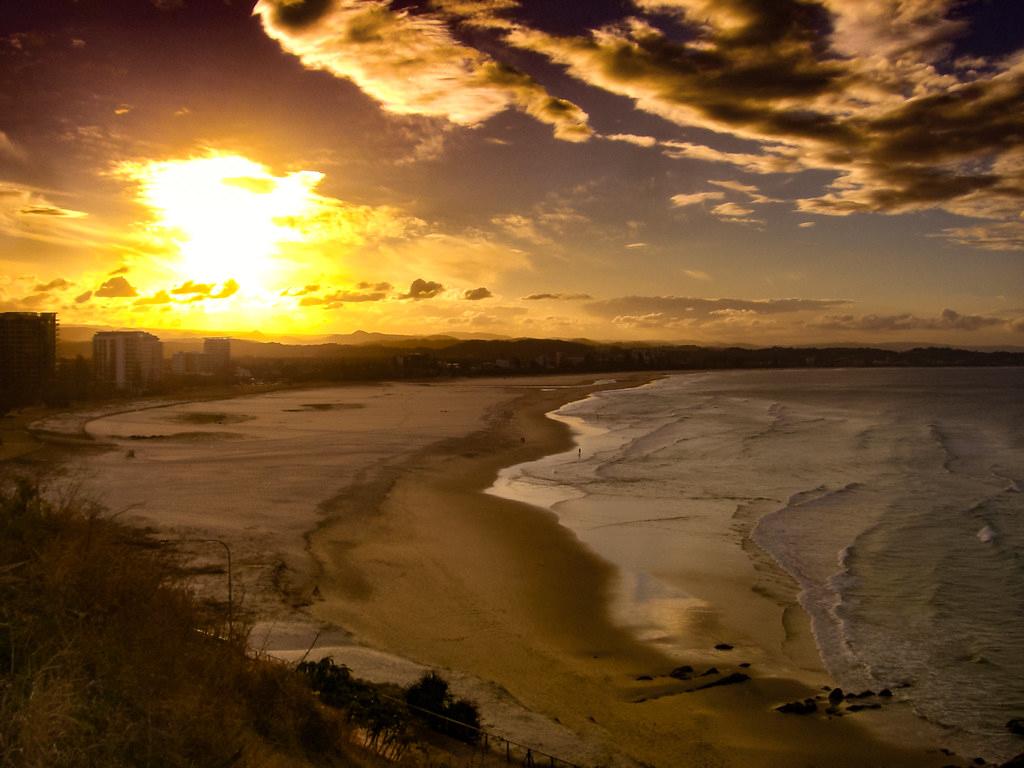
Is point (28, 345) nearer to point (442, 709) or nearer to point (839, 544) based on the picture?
point (839, 544)

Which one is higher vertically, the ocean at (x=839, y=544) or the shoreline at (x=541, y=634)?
the ocean at (x=839, y=544)

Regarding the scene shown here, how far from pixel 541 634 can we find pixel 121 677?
26.1ft

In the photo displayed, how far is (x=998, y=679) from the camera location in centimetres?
1099

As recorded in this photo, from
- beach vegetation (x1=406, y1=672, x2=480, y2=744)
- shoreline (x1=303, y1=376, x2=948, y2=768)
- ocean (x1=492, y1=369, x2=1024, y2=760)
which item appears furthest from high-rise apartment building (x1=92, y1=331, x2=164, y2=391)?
beach vegetation (x1=406, y1=672, x2=480, y2=744)

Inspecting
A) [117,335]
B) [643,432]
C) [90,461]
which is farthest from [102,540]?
[117,335]

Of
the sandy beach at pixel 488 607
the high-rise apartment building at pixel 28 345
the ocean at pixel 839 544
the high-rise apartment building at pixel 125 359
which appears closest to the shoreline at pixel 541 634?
the sandy beach at pixel 488 607

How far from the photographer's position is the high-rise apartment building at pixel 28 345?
7912 centimetres

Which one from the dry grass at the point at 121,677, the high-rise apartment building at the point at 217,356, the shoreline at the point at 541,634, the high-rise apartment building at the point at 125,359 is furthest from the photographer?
the high-rise apartment building at the point at 217,356

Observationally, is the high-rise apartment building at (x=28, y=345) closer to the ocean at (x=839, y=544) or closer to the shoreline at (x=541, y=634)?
the ocean at (x=839, y=544)

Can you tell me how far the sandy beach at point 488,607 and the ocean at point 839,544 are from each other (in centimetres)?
44

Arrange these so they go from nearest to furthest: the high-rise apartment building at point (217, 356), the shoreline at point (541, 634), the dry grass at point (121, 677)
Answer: the dry grass at point (121, 677)
the shoreline at point (541, 634)
the high-rise apartment building at point (217, 356)

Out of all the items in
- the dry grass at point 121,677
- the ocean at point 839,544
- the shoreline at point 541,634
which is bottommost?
the shoreline at point 541,634

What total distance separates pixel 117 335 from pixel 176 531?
9609cm

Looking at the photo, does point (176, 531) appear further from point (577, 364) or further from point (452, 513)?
point (577, 364)
